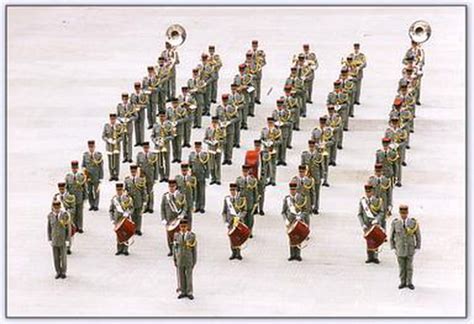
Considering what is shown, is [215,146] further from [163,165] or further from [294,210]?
[294,210]

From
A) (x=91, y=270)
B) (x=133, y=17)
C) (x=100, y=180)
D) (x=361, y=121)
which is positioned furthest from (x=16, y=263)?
(x=133, y=17)

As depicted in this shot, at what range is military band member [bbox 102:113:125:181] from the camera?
32656 millimetres

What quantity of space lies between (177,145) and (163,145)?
44.1 inches

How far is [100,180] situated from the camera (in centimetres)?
3181

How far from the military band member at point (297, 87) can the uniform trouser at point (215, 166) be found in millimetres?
3958

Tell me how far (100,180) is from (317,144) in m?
4.30

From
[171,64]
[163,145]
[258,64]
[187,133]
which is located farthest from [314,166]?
[171,64]

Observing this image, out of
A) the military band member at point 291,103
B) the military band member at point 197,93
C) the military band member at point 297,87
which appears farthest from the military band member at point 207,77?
the military band member at point 291,103

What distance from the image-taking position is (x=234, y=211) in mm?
28484

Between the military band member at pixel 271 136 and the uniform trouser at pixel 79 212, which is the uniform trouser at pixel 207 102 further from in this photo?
the uniform trouser at pixel 79 212

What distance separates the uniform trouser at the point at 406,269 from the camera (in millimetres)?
27406

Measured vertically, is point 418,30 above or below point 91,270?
above

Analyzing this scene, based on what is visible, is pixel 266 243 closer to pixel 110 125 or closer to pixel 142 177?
pixel 142 177

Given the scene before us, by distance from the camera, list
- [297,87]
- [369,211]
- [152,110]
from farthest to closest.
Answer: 1. [297,87]
2. [152,110]
3. [369,211]
